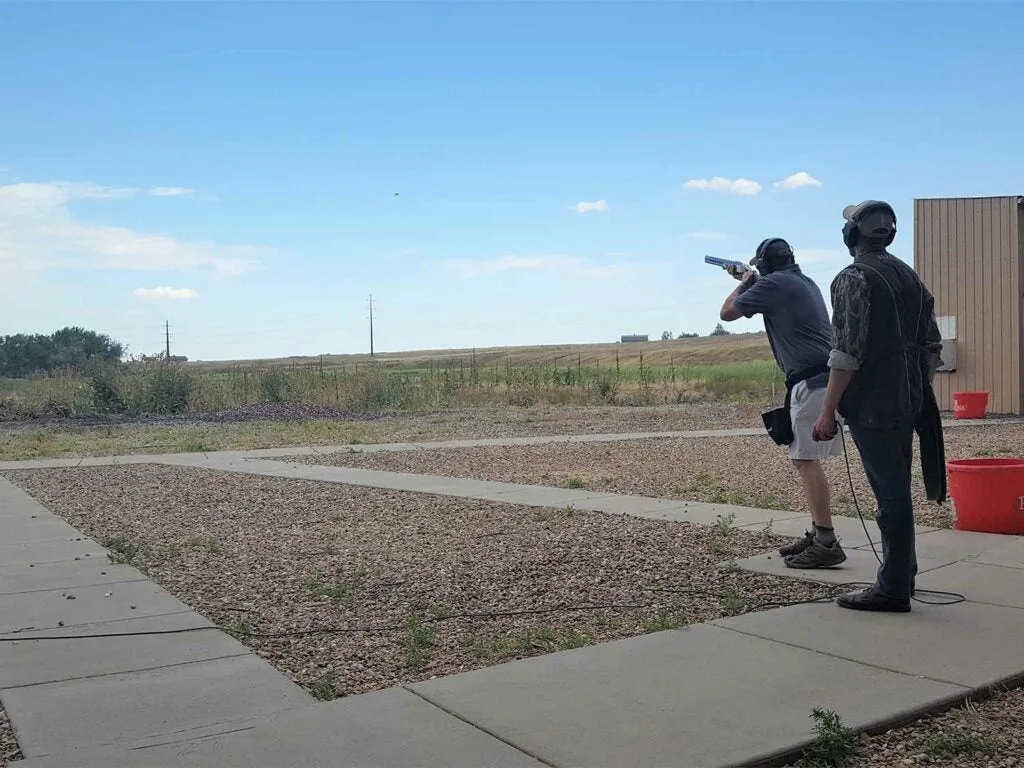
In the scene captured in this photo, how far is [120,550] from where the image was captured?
24.4 ft

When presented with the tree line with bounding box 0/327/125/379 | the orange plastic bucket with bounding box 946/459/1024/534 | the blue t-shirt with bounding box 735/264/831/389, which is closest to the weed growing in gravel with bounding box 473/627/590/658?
the blue t-shirt with bounding box 735/264/831/389

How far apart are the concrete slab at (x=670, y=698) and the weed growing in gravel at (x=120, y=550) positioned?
12.1ft

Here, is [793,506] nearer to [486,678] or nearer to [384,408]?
[486,678]

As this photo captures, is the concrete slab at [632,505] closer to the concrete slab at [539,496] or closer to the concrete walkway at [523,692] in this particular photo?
the concrete slab at [539,496]

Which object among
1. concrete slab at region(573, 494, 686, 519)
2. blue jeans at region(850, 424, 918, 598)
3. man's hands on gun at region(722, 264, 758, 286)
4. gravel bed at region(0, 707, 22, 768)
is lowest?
gravel bed at region(0, 707, 22, 768)

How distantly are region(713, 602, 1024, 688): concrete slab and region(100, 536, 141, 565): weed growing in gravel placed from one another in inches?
165

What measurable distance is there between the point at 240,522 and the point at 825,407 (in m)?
5.40

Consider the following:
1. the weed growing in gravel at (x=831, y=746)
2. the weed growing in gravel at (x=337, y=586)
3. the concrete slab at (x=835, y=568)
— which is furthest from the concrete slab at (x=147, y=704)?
the concrete slab at (x=835, y=568)

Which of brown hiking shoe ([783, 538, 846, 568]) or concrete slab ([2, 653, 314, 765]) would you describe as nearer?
concrete slab ([2, 653, 314, 765])

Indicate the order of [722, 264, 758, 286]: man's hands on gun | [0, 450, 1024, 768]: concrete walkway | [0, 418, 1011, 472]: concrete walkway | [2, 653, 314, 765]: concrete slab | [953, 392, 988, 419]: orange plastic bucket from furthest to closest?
[953, 392, 988, 419]: orange plastic bucket
[0, 418, 1011, 472]: concrete walkway
[722, 264, 758, 286]: man's hands on gun
[2, 653, 314, 765]: concrete slab
[0, 450, 1024, 768]: concrete walkway

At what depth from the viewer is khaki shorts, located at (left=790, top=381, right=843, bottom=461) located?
247 inches

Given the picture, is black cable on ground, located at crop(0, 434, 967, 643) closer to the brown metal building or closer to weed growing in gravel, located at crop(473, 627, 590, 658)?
weed growing in gravel, located at crop(473, 627, 590, 658)

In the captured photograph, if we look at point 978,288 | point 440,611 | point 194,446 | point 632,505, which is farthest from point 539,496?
point 978,288

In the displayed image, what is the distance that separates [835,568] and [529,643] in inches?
95.0
